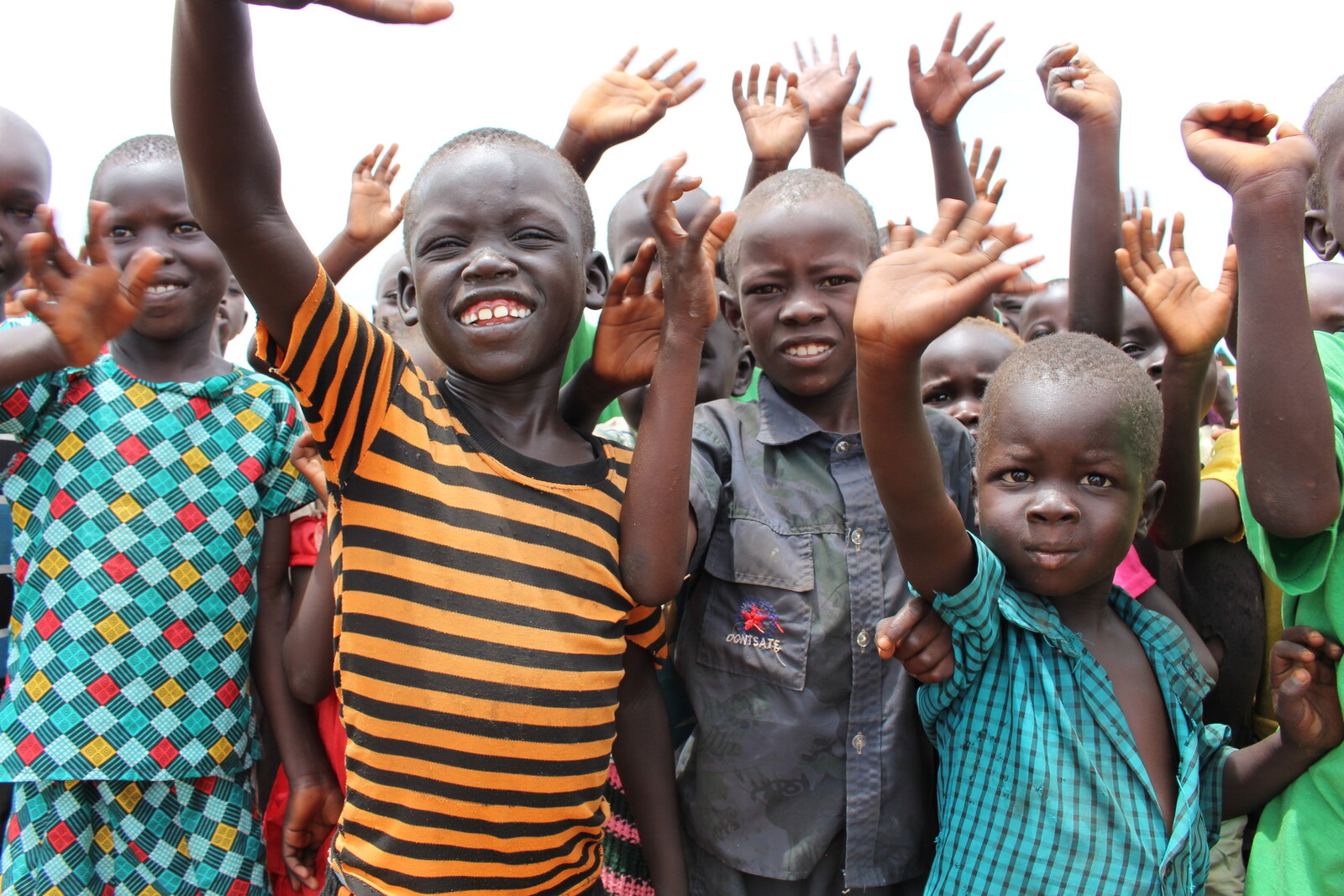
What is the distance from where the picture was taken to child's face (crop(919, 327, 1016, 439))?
2.58m

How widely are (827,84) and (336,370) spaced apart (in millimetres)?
2229

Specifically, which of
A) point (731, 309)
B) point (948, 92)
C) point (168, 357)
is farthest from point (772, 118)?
point (168, 357)

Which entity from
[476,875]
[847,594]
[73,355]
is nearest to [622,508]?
[847,594]

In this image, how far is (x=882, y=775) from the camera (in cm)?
175

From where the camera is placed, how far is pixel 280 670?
7.30 feet

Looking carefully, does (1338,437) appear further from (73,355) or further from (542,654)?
(73,355)

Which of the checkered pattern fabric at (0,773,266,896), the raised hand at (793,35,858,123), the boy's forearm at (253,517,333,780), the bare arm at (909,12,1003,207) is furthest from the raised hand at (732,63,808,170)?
the checkered pattern fabric at (0,773,266,896)

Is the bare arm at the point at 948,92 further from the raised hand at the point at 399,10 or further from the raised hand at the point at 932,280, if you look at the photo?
the raised hand at the point at 399,10

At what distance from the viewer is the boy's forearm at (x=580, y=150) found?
2477 mm

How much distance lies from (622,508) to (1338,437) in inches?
50.9

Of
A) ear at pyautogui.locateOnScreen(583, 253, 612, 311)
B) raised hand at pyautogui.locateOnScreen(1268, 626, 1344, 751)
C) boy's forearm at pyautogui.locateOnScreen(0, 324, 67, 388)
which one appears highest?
ear at pyautogui.locateOnScreen(583, 253, 612, 311)

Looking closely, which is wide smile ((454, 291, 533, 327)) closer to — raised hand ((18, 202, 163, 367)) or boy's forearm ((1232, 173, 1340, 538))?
raised hand ((18, 202, 163, 367))

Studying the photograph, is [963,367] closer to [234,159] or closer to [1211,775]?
[1211,775]

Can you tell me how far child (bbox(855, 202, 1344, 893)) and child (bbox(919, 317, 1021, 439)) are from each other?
0.74 meters
